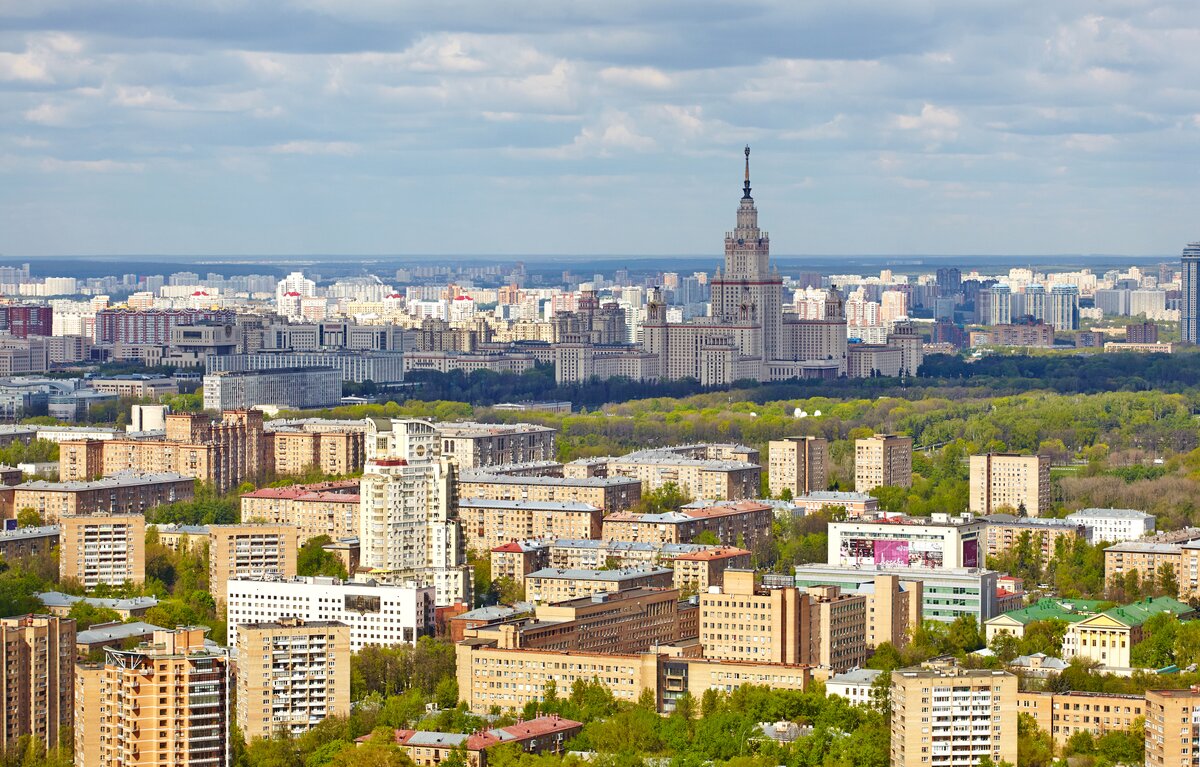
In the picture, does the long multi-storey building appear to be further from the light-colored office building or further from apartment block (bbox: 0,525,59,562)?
the light-colored office building

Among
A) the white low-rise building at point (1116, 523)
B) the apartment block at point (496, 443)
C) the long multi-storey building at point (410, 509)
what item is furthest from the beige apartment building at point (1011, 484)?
the long multi-storey building at point (410, 509)

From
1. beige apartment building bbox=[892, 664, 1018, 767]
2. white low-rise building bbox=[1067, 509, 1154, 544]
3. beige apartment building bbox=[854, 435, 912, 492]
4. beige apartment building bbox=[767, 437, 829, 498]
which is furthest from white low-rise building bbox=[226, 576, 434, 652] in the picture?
beige apartment building bbox=[854, 435, 912, 492]

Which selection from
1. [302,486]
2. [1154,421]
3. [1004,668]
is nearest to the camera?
[1004,668]

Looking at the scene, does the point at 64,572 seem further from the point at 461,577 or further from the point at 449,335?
the point at 449,335

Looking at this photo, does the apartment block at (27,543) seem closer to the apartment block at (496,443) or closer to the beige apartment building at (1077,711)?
the apartment block at (496,443)

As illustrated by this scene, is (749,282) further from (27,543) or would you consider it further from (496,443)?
(27,543)

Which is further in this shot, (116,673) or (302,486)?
(302,486)

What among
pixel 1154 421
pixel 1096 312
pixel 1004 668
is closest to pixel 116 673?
pixel 1004 668
